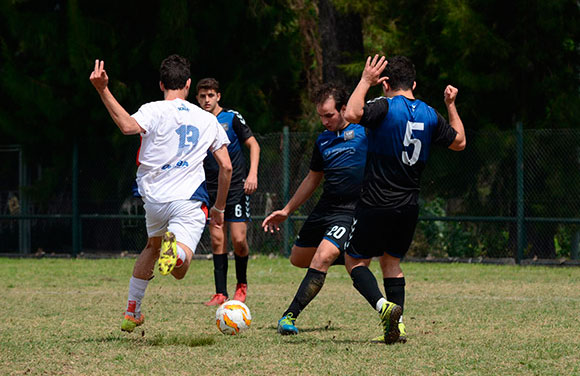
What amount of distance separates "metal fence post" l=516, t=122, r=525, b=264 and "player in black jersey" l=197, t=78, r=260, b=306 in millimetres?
7015

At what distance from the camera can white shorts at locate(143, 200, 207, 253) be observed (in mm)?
6633

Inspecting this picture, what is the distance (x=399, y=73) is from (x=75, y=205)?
42.9 feet

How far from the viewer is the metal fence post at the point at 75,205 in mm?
18672

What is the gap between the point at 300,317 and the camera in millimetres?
8422

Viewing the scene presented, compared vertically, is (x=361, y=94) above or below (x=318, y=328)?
above

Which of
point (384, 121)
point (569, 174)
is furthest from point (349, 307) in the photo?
point (569, 174)

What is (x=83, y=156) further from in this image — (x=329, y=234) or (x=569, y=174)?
(x=329, y=234)

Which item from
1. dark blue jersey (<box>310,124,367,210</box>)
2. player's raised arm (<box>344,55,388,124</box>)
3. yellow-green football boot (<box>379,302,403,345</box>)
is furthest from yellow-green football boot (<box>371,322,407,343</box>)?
player's raised arm (<box>344,55,388,124</box>)

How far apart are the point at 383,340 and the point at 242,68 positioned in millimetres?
12921

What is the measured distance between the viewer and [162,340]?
689 centimetres

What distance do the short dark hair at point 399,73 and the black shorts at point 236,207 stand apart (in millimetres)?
3668

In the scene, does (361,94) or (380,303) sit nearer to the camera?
(361,94)

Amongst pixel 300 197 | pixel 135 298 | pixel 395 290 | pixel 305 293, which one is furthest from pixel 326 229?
pixel 135 298

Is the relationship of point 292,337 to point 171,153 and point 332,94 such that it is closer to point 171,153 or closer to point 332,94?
point 171,153
